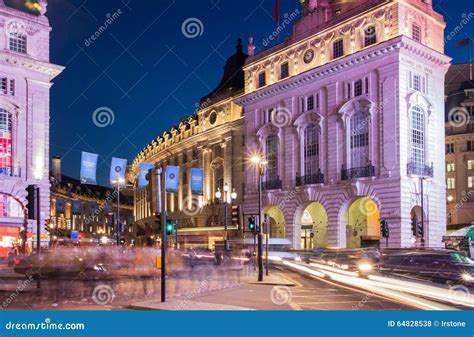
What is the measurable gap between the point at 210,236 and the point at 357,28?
34.6 m

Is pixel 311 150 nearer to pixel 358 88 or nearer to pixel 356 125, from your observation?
pixel 356 125

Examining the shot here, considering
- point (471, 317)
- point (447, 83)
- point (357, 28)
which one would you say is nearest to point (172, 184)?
point (357, 28)

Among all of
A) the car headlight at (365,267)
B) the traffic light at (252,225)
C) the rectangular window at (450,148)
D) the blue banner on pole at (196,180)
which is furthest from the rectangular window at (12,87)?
the rectangular window at (450,148)

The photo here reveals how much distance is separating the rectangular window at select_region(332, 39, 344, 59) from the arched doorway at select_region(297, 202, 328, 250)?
14.6 m

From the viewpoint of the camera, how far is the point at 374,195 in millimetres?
48781

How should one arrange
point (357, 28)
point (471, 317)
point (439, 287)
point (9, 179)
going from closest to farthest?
point (471, 317) < point (439, 287) < point (357, 28) < point (9, 179)

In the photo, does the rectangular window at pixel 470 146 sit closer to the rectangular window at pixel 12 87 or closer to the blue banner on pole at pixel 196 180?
the blue banner on pole at pixel 196 180

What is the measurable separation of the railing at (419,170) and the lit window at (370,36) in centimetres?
1058

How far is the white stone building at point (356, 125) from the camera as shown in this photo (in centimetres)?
4762

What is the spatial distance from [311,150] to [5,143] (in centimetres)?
2812

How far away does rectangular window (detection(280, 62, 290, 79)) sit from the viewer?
58750mm

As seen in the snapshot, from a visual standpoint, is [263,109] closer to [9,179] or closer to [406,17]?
[406,17]

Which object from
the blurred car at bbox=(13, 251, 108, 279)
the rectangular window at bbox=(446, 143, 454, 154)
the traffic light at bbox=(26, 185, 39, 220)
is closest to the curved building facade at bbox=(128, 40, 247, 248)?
the rectangular window at bbox=(446, 143, 454, 154)

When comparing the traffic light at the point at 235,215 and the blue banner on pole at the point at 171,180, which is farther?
the blue banner on pole at the point at 171,180
